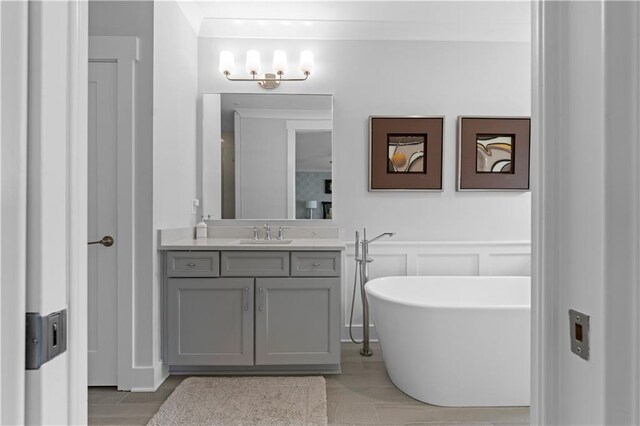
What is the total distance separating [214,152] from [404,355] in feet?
6.90

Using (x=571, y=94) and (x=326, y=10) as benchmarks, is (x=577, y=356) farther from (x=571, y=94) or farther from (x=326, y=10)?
(x=326, y=10)

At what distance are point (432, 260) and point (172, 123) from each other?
7.45 ft

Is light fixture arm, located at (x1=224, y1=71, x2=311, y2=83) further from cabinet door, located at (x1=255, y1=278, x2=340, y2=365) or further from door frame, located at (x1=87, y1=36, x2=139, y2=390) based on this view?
cabinet door, located at (x1=255, y1=278, x2=340, y2=365)

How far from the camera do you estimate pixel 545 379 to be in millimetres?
589

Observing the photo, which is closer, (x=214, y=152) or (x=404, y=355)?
(x=404, y=355)

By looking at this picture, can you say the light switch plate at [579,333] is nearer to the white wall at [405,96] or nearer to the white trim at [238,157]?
the white wall at [405,96]

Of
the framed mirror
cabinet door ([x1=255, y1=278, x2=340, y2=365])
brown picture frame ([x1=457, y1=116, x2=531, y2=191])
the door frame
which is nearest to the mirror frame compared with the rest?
the framed mirror

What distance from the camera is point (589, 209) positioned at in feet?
1.70

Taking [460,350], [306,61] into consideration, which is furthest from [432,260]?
[306,61]

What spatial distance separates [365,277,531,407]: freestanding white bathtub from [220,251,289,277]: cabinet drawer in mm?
701

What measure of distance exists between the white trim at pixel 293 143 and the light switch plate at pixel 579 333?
9.17 ft
